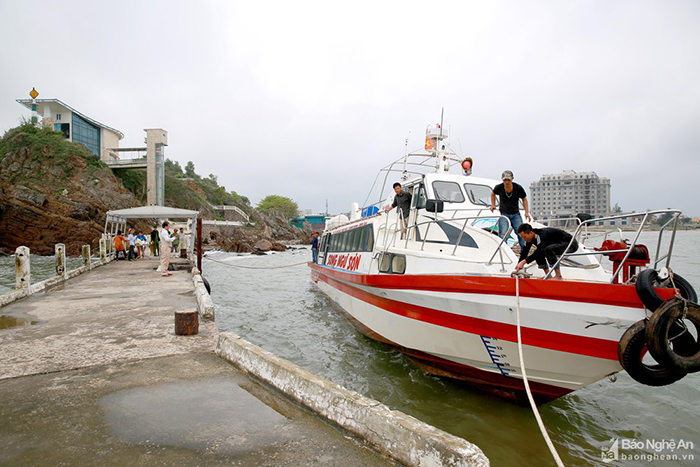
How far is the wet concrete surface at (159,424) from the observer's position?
2992 millimetres

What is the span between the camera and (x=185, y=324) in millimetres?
6266

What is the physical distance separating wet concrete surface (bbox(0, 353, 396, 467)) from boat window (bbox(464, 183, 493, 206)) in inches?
238

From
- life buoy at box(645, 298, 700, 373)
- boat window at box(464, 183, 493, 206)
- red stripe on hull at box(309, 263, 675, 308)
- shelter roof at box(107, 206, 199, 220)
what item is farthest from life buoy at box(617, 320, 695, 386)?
shelter roof at box(107, 206, 199, 220)

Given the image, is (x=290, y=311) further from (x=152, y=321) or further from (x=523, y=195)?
(x=523, y=195)

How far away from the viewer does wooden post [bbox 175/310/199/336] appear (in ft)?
20.5

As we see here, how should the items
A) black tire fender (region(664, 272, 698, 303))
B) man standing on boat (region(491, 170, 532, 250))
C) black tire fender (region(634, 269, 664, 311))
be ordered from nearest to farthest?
black tire fender (region(634, 269, 664, 311)) → black tire fender (region(664, 272, 698, 303)) → man standing on boat (region(491, 170, 532, 250))

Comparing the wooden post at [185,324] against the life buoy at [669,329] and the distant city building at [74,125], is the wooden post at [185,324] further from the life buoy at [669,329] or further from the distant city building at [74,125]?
the distant city building at [74,125]

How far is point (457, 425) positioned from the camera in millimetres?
5473

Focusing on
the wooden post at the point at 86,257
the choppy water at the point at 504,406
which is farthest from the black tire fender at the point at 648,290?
the wooden post at the point at 86,257

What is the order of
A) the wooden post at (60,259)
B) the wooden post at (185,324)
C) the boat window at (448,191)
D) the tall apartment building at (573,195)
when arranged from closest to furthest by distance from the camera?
the wooden post at (185,324)
the boat window at (448,191)
the tall apartment building at (573,195)
the wooden post at (60,259)

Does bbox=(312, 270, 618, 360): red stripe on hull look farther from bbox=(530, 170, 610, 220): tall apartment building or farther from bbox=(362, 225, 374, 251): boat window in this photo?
bbox=(530, 170, 610, 220): tall apartment building

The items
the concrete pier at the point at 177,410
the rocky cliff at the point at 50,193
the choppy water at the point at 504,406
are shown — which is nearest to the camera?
the concrete pier at the point at 177,410

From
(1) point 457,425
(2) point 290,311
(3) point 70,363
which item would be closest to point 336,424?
(1) point 457,425

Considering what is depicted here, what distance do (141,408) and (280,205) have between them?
9784 centimetres
